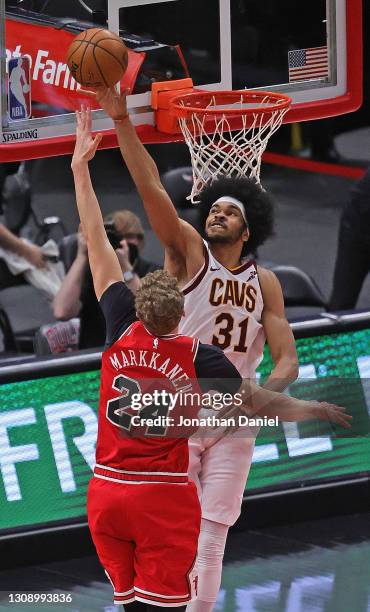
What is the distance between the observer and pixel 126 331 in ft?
17.8

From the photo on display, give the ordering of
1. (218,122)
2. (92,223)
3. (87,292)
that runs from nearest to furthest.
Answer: (92,223) < (218,122) < (87,292)

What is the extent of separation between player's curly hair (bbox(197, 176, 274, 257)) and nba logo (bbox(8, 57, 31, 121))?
1.03m

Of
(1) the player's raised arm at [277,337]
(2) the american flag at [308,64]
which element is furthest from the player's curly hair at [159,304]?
(2) the american flag at [308,64]

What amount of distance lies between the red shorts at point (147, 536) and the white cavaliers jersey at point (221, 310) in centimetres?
85

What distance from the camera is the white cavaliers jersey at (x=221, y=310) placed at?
609cm

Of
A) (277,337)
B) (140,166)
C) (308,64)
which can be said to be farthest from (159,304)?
(308,64)

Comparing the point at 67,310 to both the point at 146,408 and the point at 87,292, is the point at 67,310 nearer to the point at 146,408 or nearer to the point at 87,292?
the point at 87,292

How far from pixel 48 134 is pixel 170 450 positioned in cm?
204

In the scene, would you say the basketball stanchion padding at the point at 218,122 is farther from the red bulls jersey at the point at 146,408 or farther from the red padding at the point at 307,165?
the red padding at the point at 307,165

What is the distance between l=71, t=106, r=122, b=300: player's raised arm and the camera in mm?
5645

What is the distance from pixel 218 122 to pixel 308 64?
0.90 meters

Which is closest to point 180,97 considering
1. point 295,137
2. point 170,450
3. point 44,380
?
point 44,380

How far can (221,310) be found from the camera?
6109mm
